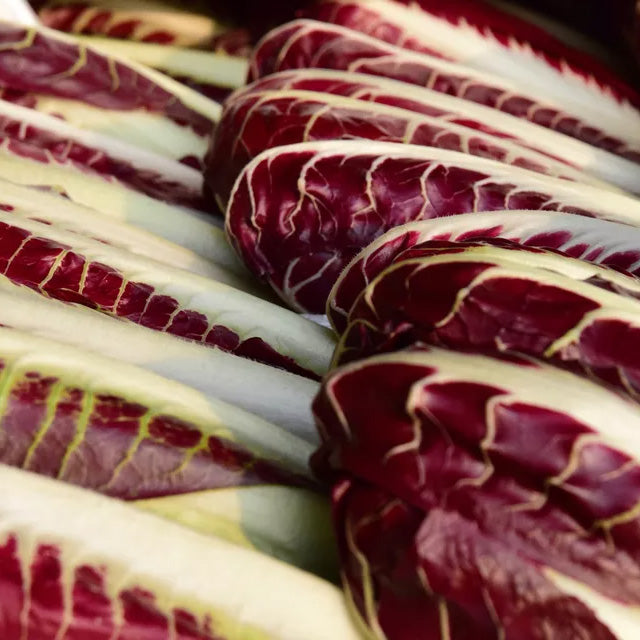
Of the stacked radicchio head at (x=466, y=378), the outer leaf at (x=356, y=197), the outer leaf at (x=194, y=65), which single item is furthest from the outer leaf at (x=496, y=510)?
the outer leaf at (x=194, y=65)

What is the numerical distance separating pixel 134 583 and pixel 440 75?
122 centimetres

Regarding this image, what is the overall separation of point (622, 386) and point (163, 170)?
42.3 inches

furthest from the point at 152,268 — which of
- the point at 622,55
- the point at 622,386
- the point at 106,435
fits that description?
the point at 622,55

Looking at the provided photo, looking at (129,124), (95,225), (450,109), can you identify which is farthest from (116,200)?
(450,109)

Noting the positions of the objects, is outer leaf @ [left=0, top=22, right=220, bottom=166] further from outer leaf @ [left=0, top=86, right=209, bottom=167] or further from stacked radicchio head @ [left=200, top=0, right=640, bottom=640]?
stacked radicchio head @ [left=200, top=0, right=640, bottom=640]

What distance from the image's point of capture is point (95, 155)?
146cm

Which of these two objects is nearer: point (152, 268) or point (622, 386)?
point (622, 386)

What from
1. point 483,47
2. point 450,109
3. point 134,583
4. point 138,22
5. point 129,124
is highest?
point 483,47

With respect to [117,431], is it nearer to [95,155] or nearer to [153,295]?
[153,295]

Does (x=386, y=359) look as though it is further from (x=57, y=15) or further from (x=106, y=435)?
(x=57, y=15)

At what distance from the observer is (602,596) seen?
680 millimetres

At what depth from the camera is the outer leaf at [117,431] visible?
0.79 meters

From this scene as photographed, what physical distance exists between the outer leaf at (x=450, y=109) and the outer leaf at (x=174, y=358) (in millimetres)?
643

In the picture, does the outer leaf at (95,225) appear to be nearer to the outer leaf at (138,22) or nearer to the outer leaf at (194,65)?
the outer leaf at (194,65)
